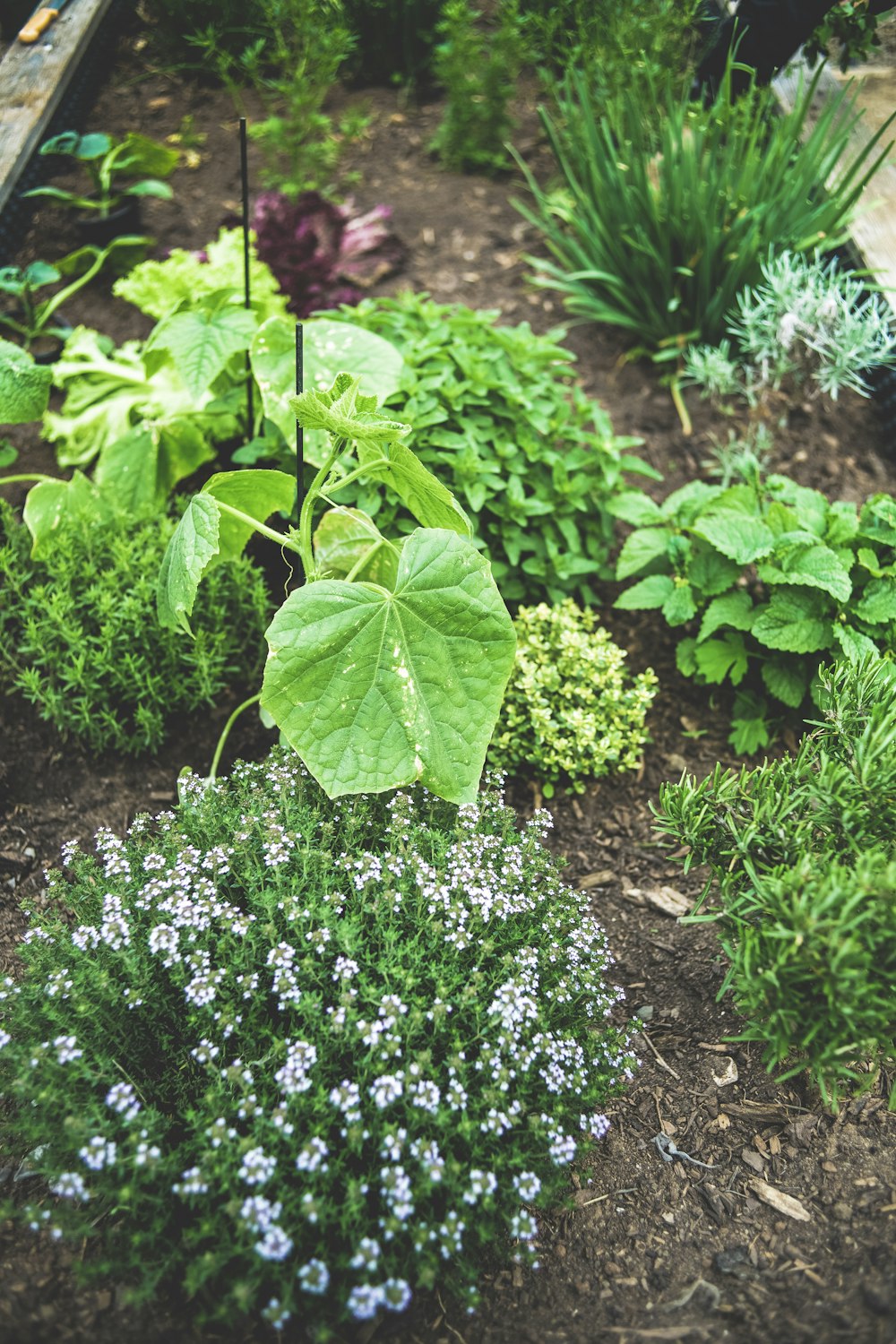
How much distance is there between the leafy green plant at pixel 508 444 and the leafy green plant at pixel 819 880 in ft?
3.06

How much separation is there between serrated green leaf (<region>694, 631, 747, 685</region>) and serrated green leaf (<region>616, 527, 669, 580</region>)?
30 centimetres

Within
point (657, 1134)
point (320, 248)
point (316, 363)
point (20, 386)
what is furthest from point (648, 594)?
point (320, 248)

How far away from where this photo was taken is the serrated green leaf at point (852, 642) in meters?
2.31

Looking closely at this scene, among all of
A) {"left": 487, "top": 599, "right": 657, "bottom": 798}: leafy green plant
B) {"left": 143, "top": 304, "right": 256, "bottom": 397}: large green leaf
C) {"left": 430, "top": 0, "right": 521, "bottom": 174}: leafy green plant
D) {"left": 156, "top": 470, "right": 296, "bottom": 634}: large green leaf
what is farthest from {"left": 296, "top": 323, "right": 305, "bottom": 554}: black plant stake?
{"left": 430, "top": 0, "right": 521, "bottom": 174}: leafy green plant

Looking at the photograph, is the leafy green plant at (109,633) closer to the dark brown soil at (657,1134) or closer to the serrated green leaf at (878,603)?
the dark brown soil at (657,1134)

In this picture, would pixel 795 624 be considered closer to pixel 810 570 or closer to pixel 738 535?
pixel 810 570

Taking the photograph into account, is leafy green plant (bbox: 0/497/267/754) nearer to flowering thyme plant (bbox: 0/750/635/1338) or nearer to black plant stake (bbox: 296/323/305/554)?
black plant stake (bbox: 296/323/305/554)

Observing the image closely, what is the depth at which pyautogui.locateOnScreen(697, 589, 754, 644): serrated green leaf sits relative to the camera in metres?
2.55

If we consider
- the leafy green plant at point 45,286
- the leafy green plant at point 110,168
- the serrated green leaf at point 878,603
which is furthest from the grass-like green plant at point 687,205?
the leafy green plant at point 45,286

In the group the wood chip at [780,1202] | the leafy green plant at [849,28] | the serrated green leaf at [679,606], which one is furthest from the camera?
the leafy green plant at [849,28]

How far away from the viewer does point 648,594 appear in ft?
8.73

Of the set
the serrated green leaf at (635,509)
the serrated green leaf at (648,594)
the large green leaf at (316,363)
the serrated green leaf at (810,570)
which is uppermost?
the large green leaf at (316,363)

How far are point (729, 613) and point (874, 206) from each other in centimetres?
232

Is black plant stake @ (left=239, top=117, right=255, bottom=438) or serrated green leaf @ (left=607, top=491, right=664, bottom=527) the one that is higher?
black plant stake @ (left=239, top=117, right=255, bottom=438)
